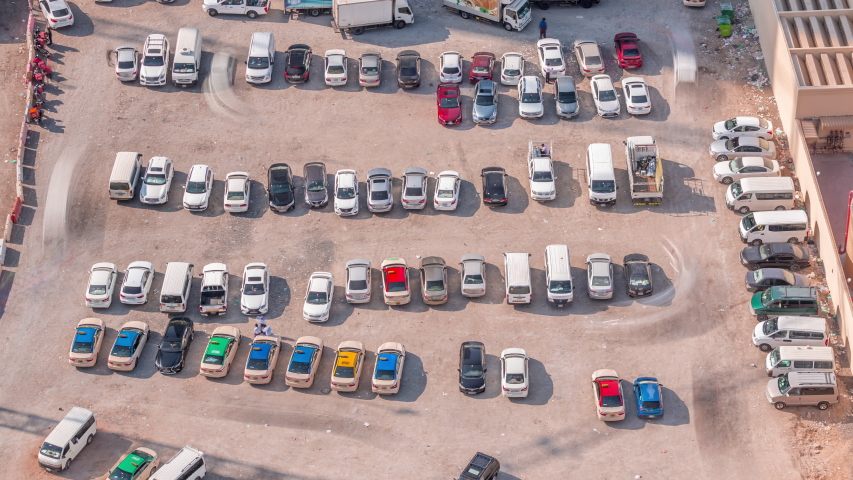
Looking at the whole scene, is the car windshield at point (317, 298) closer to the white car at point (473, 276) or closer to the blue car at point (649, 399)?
the white car at point (473, 276)

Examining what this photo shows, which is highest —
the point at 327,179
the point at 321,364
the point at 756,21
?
the point at 756,21

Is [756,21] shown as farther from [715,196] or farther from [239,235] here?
[239,235]

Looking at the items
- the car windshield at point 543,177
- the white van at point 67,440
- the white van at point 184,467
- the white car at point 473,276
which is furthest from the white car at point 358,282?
the white van at point 67,440

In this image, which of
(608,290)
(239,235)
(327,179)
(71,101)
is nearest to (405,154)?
(327,179)

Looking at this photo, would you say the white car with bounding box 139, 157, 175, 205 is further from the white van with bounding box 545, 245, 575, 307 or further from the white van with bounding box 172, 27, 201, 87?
the white van with bounding box 545, 245, 575, 307

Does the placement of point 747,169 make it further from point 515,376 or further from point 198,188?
point 198,188
